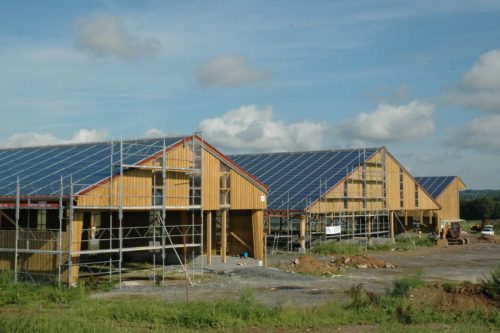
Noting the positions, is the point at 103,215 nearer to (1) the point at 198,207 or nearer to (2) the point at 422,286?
(1) the point at 198,207

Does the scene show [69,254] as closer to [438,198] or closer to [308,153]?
[308,153]

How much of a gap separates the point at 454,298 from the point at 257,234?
16.7 metres

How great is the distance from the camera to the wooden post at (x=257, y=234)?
36.0 m

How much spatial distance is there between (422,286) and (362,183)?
2873 centimetres

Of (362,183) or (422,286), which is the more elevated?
(362,183)

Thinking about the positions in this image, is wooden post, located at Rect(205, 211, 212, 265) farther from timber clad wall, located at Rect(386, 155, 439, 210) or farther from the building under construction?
timber clad wall, located at Rect(386, 155, 439, 210)

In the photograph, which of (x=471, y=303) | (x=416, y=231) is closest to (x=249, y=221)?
(x=471, y=303)

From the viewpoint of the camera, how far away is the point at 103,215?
1337 inches

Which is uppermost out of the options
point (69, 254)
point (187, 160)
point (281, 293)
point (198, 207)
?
point (187, 160)

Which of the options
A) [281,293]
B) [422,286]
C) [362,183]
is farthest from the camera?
[362,183]

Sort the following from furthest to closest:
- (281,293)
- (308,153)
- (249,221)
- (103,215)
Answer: (308,153) < (249,221) < (103,215) < (281,293)

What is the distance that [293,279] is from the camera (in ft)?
94.3

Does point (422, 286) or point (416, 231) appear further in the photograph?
point (416, 231)

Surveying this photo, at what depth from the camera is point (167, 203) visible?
95.8ft
